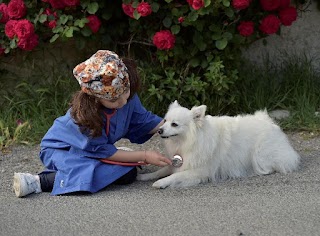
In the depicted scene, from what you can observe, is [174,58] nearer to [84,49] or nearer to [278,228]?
[84,49]

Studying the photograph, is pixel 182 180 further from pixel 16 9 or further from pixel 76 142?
pixel 16 9

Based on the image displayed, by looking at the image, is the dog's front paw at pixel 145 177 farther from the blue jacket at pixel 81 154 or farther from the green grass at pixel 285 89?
the green grass at pixel 285 89

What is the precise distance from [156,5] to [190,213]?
8.39 feet

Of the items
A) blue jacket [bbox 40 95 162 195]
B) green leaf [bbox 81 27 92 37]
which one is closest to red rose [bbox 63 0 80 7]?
green leaf [bbox 81 27 92 37]

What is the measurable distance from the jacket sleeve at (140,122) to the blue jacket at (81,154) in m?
0.03

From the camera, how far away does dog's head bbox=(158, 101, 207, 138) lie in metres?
4.79

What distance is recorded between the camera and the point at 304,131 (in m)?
6.24

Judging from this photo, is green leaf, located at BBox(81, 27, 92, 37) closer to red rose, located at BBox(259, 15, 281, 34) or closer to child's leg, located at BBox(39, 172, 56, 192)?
red rose, located at BBox(259, 15, 281, 34)

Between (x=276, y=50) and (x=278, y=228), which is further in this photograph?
(x=276, y=50)

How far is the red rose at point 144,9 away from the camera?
5.85 meters

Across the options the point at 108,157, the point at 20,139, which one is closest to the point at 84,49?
the point at 20,139

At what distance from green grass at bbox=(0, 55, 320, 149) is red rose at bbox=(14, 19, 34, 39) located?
0.68m

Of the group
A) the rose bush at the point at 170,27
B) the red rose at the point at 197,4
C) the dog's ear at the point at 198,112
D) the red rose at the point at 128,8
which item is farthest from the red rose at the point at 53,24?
the dog's ear at the point at 198,112

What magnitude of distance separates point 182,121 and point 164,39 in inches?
56.2
